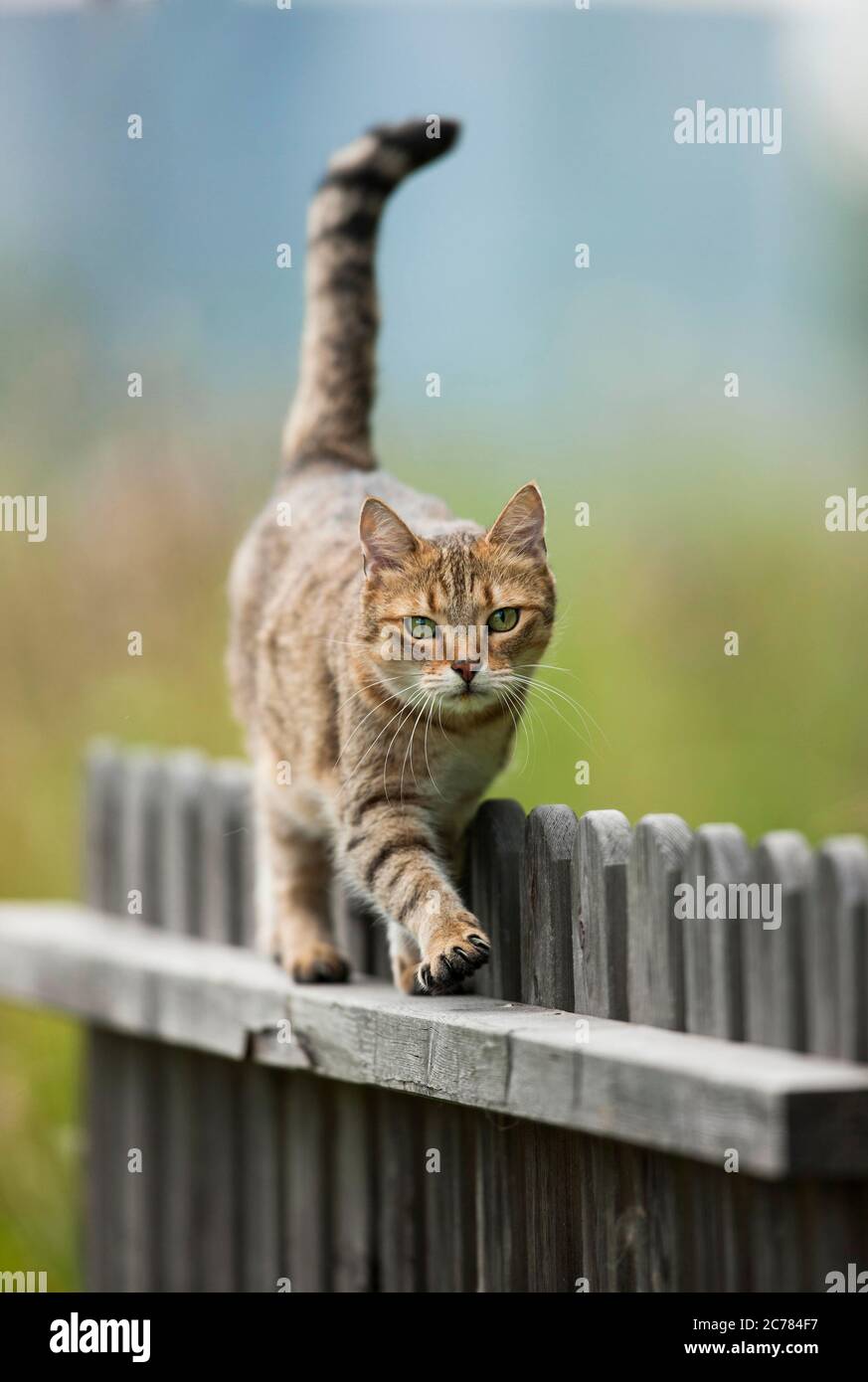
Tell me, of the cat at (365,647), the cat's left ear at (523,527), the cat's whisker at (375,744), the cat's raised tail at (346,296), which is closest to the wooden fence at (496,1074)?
the cat at (365,647)

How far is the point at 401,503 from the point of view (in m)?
2.99

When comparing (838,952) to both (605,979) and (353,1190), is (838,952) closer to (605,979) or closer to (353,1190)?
(605,979)

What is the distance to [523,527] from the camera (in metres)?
2.56

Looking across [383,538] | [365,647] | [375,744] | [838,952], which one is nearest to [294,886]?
[375,744]

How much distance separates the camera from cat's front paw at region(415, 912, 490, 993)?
2.32 m

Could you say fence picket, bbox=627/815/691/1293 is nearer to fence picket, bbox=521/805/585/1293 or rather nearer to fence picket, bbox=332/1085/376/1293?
fence picket, bbox=521/805/585/1293

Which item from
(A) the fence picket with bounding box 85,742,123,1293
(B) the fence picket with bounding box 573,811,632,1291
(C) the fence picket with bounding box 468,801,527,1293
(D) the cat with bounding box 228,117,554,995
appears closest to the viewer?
(B) the fence picket with bounding box 573,811,632,1291

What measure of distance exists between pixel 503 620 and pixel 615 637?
2.11m

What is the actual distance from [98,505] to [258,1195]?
9.17ft

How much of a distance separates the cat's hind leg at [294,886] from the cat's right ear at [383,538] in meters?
0.70

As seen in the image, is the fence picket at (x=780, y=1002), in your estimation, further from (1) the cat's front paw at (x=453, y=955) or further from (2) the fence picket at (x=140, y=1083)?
(2) the fence picket at (x=140, y=1083)

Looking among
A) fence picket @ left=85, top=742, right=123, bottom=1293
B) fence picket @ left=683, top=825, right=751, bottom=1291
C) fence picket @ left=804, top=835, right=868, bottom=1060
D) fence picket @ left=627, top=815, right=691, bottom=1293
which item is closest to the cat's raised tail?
fence picket @ left=85, top=742, right=123, bottom=1293

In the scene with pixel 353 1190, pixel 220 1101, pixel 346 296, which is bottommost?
pixel 353 1190
